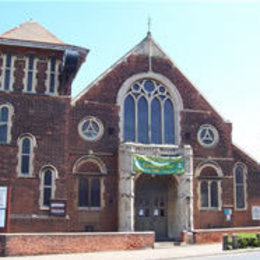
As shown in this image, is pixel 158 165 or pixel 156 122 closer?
pixel 158 165

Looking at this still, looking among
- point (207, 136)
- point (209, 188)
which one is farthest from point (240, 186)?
point (207, 136)

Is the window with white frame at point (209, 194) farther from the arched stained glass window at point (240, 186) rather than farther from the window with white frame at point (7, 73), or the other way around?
the window with white frame at point (7, 73)

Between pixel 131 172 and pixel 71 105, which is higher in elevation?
pixel 71 105

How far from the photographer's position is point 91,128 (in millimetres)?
24938

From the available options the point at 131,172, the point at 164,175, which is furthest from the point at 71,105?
the point at 164,175

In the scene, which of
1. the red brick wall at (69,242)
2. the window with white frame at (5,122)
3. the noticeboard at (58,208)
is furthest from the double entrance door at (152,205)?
the window with white frame at (5,122)

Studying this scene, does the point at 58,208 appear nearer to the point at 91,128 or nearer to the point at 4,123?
the point at 91,128

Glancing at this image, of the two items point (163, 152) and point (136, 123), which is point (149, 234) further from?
point (136, 123)

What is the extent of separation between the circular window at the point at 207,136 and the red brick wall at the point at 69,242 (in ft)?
27.0

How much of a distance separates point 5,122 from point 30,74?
2970 millimetres

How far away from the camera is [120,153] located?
23969mm

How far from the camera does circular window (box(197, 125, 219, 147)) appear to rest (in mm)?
27141

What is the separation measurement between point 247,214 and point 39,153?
13922 mm

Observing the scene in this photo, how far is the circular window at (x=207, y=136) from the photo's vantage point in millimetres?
27141
